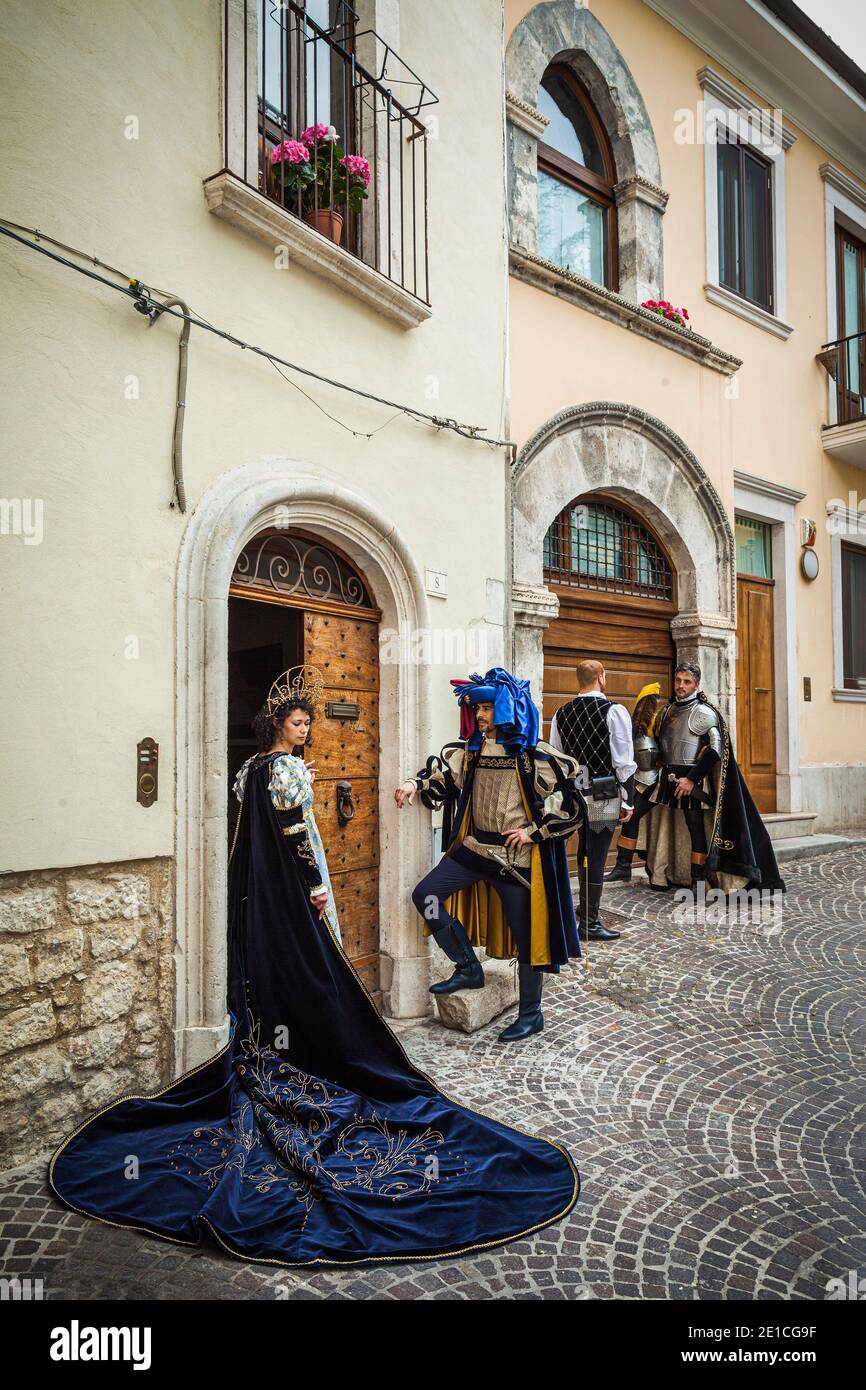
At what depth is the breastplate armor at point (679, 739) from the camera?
6879mm

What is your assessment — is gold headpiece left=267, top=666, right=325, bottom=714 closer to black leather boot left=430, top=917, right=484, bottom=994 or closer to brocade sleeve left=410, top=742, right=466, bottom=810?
brocade sleeve left=410, top=742, right=466, bottom=810

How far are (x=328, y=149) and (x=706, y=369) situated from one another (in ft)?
17.6

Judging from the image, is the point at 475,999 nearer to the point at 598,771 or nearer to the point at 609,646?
the point at 598,771

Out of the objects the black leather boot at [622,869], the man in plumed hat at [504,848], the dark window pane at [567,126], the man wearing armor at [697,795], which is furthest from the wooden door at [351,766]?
the dark window pane at [567,126]

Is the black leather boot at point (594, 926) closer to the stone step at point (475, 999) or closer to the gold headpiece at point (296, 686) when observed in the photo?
the stone step at point (475, 999)

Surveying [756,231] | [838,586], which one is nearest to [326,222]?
[756,231]

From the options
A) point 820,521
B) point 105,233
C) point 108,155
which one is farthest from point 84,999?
point 820,521

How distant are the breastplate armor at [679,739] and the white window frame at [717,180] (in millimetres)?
4906

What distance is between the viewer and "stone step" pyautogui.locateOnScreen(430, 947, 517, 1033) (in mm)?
4535

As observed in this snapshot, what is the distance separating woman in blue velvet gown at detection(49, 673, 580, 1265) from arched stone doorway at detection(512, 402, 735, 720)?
3.02 metres

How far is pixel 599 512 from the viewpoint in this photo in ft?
25.5

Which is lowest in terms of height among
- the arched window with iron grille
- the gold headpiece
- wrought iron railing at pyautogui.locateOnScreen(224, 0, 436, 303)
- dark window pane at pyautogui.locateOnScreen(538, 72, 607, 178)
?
the gold headpiece

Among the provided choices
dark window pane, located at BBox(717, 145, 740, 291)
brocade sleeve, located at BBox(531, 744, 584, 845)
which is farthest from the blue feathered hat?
dark window pane, located at BBox(717, 145, 740, 291)

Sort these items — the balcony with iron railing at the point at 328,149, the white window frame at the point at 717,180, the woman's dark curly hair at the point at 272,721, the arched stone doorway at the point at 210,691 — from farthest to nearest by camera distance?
the white window frame at the point at 717,180
the balcony with iron railing at the point at 328,149
the woman's dark curly hair at the point at 272,721
the arched stone doorway at the point at 210,691
